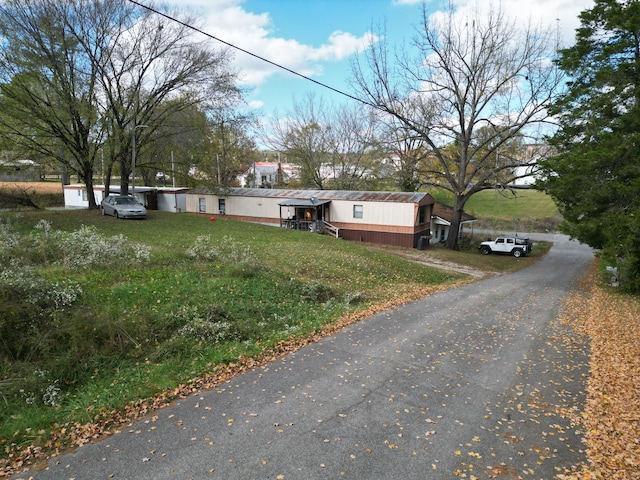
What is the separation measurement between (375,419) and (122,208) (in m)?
21.5

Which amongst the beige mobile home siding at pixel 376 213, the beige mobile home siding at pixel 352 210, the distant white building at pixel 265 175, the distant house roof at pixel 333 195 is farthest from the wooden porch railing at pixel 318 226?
the distant white building at pixel 265 175

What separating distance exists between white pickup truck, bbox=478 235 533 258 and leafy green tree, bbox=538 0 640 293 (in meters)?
13.6

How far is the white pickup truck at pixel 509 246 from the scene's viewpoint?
29.8m

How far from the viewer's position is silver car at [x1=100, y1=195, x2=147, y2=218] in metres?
22.5

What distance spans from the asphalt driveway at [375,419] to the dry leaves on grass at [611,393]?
0.20 m

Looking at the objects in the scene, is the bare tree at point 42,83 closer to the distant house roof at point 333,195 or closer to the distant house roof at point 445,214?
the distant house roof at point 333,195

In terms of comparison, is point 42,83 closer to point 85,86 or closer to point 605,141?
point 85,86

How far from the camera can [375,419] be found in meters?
5.13

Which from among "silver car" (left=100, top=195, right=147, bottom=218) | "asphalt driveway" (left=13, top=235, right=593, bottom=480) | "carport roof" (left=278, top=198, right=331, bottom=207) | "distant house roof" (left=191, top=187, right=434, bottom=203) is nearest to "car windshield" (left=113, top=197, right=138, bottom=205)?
"silver car" (left=100, top=195, right=147, bottom=218)

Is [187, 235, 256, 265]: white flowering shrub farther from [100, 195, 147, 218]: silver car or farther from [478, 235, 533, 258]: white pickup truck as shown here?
[478, 235, 533, 258]: white pickup truck

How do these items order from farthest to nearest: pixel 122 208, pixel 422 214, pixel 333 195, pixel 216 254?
pixel 333 195
pixel 422 214
pixel 122 208
pixel 216 254

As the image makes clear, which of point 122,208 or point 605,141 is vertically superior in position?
point 605,141

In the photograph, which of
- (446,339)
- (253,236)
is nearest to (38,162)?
(253,236)

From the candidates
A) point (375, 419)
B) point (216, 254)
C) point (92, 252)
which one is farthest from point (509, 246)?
point (375, 419)
